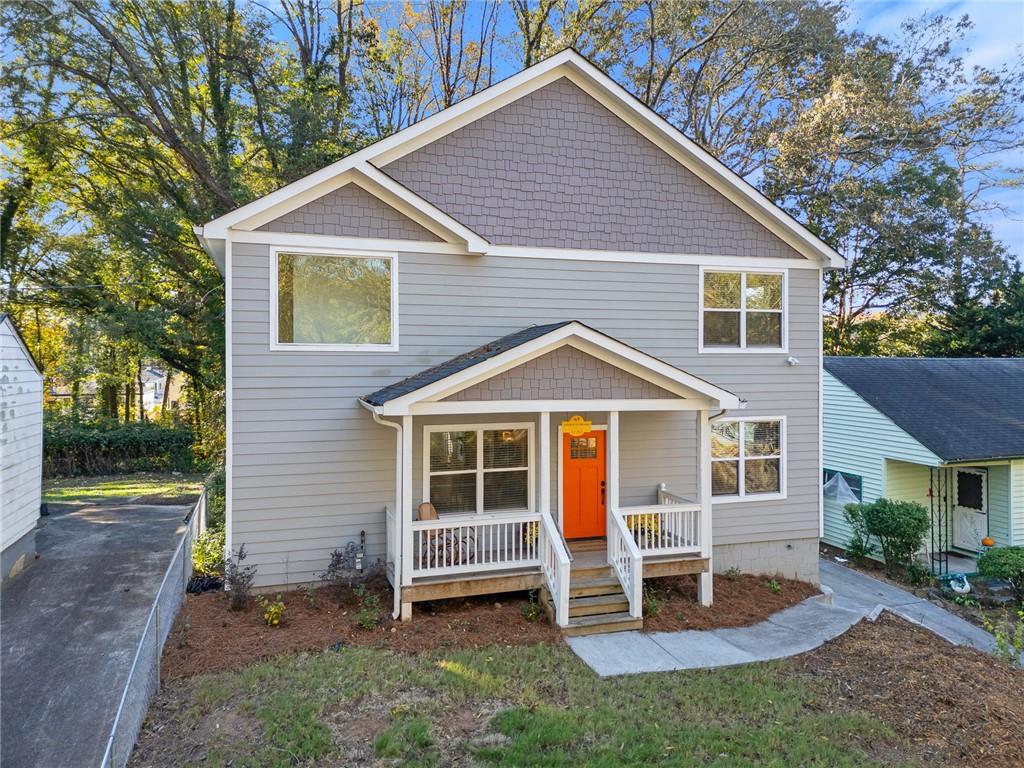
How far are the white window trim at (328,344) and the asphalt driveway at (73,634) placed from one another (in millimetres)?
4159

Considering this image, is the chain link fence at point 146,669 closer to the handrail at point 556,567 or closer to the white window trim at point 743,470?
the handrail at point 556,567

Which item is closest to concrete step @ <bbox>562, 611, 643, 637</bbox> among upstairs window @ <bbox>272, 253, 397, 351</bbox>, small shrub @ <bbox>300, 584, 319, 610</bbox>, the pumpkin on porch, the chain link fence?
the pumpkin on porch

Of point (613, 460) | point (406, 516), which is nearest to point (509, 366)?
point (613, 460)

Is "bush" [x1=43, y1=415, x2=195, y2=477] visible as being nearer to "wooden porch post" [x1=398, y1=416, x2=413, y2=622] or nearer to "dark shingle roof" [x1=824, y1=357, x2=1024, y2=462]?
"wooden porch post" [x1=398, y1=416, x2=413, y2=622]

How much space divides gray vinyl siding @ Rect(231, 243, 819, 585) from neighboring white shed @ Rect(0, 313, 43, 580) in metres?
3.71

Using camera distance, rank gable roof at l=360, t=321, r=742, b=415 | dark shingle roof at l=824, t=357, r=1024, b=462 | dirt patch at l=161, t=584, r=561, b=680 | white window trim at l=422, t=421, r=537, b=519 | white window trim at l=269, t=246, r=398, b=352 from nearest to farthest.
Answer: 1. dirt patch at l=161, t=584, r=561, b=680
2. gable roof at l=360, t=321, r=742, b=415
3. white window trim at l=269, t=246, r=398, b=352
4. white window trim at l=422, t=421, r=537, b=519
5. dark shingle roof at l=824, t=357, r=1024, b=462

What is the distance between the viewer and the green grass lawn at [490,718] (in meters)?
4.79

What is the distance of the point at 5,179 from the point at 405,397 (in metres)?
23.7

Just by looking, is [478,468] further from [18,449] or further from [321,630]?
[18,449]

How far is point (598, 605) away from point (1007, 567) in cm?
838

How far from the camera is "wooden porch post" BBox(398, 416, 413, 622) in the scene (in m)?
7.50

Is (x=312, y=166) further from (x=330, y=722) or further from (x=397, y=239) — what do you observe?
(x=330, y=722)

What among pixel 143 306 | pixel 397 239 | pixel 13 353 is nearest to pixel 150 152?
pixel 143 306

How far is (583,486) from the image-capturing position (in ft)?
31.9
